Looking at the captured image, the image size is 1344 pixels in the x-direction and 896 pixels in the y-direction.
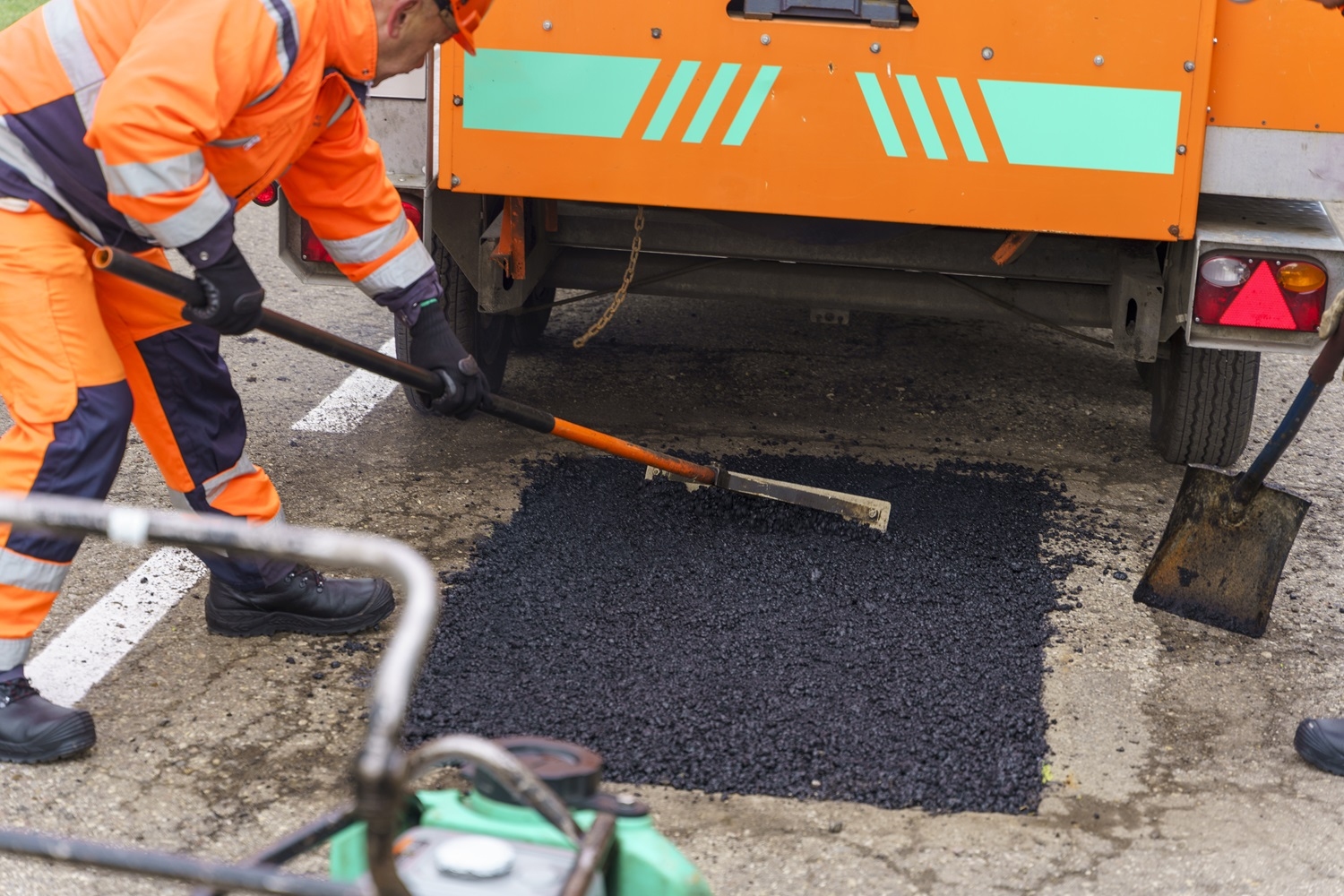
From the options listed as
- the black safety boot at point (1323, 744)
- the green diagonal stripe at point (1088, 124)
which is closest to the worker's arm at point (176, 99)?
the green diagonal stripe at point (1088, 124)

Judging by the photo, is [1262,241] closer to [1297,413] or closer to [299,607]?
[1297,413]

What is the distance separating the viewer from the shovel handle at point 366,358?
2.38m

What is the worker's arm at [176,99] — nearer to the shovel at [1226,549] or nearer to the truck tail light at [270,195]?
the truck tail light at [270,195]

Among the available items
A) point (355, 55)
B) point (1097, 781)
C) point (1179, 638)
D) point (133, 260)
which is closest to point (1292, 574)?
point (1179, 638)

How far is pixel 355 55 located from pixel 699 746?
5.05ft

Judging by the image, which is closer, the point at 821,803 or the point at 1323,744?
the point at 821,803

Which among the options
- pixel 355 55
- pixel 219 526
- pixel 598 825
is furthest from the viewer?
pixel 355 55

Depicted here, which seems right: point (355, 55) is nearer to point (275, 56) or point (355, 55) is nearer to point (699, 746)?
point (275, 56)

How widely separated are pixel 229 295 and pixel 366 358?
1.19 ft

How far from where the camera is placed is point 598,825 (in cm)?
149

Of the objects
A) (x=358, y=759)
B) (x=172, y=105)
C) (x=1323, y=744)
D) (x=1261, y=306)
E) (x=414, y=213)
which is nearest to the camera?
(x=358, y=759)

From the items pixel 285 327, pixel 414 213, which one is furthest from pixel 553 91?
pixel 285 327

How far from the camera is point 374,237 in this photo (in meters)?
3.03

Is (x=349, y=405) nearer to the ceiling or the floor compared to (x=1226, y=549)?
nearer to the floor
